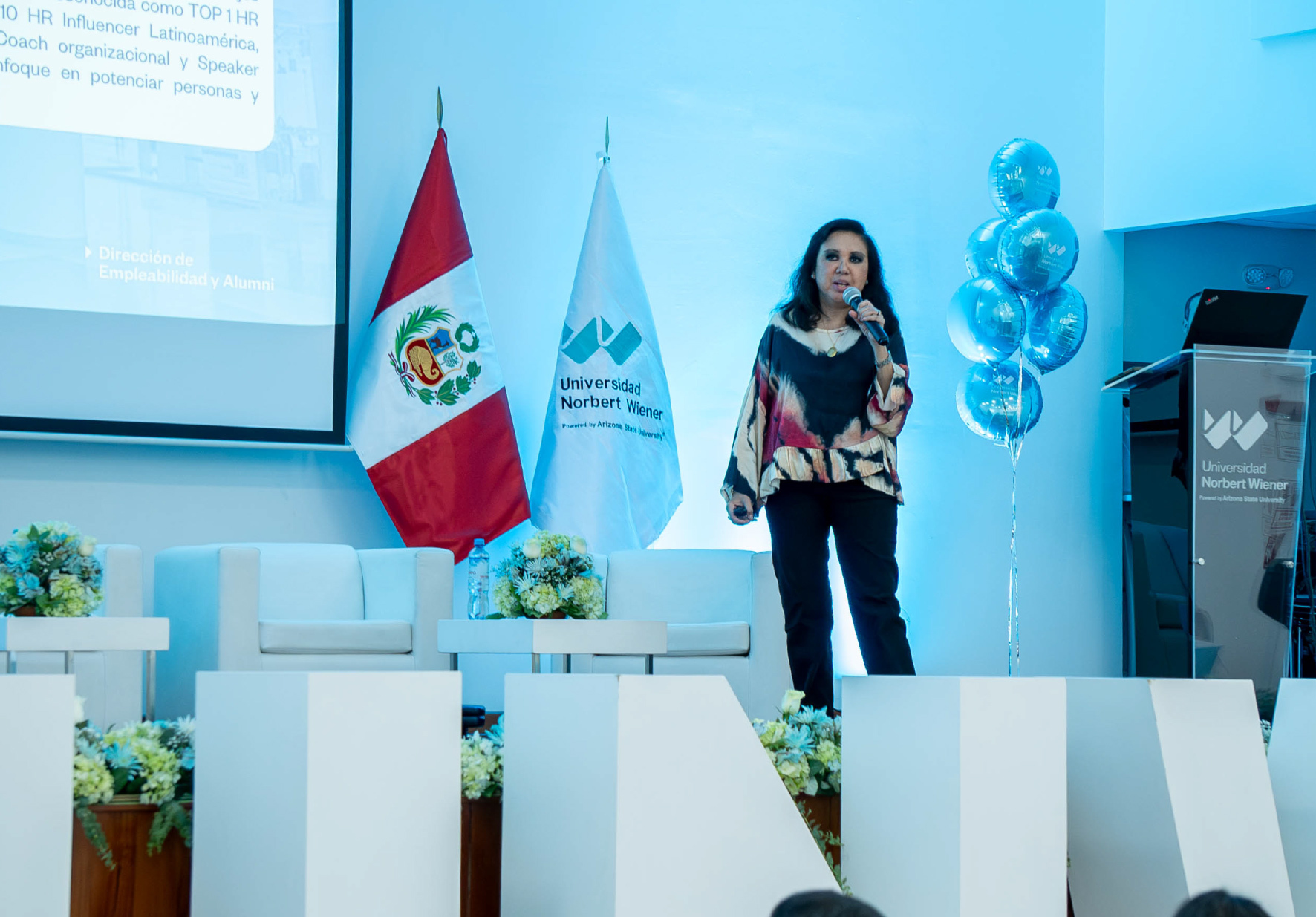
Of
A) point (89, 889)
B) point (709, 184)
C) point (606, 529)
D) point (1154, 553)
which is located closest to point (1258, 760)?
point (89, 889)

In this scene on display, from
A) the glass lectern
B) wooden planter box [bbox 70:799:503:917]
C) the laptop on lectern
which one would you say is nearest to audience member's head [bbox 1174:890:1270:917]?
wooden planter box [bbox 70:799:503:917]

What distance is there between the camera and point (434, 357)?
467 cm

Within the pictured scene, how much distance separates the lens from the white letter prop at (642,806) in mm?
1599

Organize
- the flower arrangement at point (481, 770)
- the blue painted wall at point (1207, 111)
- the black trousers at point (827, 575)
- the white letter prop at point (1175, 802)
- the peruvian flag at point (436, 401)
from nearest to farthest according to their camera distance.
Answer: the white letter prop at point (1175, 802) → the flower arrangement at point (481, 770) → the black trousers at point (827, 575) → the peruvian flag at point (436, 401) → the blue painted wall at point (1207, 111)

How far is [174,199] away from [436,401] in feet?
3.46

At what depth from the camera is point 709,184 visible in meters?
5.32

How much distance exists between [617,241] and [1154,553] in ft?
7.56

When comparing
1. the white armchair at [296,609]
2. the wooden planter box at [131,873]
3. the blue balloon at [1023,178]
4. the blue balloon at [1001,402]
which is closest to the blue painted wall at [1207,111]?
the blue balloon at [1023,178]

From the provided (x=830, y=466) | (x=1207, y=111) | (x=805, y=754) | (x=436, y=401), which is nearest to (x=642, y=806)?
(x=805, y=754)

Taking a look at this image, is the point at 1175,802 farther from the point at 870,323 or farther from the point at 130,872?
the point at 870,323

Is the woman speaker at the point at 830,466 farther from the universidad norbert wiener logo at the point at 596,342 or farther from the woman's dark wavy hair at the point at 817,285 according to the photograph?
the universidad norbert wiener logo at the point at 596,342

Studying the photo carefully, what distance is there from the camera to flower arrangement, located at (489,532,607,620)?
3293mm

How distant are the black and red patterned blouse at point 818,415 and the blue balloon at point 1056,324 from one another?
3.43ft

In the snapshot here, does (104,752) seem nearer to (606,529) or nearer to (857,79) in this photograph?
(606,529)
